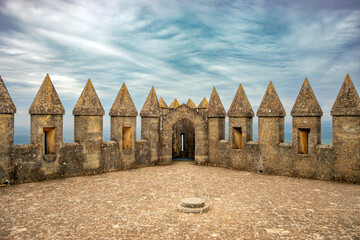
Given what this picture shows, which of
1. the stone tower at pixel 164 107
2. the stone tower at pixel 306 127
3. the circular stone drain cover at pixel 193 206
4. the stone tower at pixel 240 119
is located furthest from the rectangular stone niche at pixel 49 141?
the stone tower at pixel 306 127

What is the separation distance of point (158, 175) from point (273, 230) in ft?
24.7

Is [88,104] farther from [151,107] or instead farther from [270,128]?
[270,128]

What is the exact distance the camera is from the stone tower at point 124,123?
14859 millimetres

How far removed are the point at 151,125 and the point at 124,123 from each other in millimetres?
1915

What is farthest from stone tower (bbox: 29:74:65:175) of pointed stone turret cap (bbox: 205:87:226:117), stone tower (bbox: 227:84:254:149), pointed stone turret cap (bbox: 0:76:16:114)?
stone tower (bbox: 227:84:254:149)

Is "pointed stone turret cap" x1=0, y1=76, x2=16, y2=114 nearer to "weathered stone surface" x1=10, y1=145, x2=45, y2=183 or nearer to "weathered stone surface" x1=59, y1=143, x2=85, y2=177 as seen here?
"weathered stone surface" x1=10, y1=145, x2=45, y2=183

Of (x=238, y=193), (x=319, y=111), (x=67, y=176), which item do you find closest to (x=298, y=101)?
(x=319, y=111)

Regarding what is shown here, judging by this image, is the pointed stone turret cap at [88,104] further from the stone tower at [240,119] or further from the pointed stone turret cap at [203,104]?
the pointed stone turret cap at [203,104]

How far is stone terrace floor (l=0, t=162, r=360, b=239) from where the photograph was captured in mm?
6156

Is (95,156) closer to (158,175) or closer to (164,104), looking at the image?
(158,175)

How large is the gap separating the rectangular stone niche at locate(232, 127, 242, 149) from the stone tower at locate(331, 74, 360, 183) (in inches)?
207

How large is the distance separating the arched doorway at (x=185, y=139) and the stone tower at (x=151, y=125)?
160 inches

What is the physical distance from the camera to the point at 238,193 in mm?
9641

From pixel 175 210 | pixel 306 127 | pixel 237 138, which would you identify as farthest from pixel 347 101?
pixel 175 210
